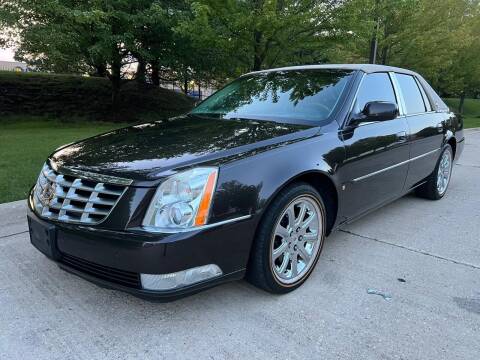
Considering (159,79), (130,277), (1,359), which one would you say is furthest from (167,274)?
(159,79)

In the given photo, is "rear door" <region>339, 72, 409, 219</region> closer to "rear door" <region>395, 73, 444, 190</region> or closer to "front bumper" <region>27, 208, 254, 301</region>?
"rear door" <region>395, 73, 444, 190</region>

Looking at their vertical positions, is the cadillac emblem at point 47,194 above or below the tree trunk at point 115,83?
below

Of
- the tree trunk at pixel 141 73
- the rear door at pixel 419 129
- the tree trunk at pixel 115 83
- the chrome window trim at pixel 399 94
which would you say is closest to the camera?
the chrome window trim at pixel 399 94

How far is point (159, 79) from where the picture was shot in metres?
20.6

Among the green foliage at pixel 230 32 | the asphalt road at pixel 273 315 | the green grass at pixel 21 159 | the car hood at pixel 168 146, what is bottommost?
the asphalt road at pixel 273 315

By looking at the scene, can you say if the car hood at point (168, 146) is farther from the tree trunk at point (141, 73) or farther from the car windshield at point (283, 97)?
the tree trunk at point (141, 73)

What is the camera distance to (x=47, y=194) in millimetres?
2637

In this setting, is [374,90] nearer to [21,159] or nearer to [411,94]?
[411,94]

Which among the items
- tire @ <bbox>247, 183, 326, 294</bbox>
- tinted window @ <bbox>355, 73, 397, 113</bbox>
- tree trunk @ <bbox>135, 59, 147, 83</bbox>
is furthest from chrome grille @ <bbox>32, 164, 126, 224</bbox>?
tree trunk @ <bbox>135, 59, 147, 83</bbox>

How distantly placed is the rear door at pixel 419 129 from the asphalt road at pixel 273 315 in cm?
107

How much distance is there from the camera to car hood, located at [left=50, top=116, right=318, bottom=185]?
7.84 ft

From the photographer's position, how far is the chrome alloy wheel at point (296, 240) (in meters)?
2.77

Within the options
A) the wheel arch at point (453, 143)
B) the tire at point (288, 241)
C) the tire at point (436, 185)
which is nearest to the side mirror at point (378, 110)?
the tire at point (288, 241)

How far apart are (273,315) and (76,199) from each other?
1.39m
